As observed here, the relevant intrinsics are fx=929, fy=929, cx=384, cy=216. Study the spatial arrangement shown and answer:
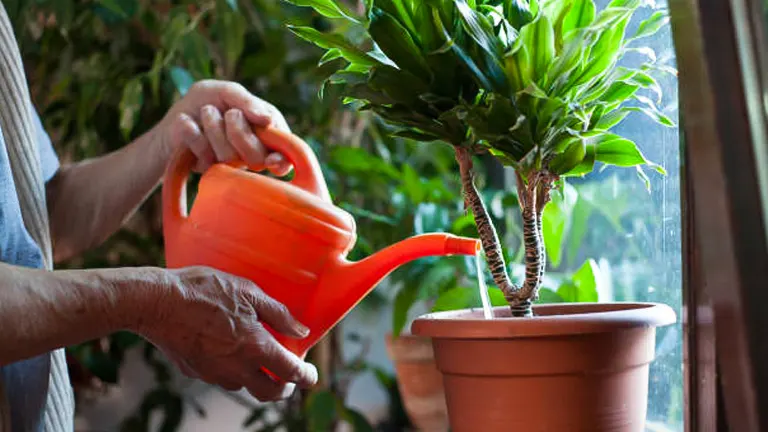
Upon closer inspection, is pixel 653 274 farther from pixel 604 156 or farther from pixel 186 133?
pixel 186 133

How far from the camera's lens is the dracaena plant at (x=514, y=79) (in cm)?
77

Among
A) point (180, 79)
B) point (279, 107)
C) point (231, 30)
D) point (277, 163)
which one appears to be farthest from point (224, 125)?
point (279, 107)

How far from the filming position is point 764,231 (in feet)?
1.59

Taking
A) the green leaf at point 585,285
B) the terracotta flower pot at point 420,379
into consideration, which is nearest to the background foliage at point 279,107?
the terracotta flower pot at point 420,379

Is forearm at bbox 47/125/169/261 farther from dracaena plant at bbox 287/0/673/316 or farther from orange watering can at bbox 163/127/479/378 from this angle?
dracaena plant at bbox 287/0/673/316

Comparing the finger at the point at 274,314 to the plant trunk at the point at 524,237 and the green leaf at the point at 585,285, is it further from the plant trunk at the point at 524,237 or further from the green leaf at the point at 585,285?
the green leaf at the point at 585,285

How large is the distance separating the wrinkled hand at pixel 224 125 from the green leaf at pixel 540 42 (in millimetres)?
329

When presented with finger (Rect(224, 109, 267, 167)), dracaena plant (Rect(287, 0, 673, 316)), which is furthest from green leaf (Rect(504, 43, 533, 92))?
finger (Rect(224, 109, 267, 167))

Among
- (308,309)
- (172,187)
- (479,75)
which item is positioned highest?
(479,75)

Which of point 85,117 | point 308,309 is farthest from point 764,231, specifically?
point 85,117

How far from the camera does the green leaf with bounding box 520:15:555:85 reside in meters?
0.75

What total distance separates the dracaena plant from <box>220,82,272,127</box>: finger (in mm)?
199

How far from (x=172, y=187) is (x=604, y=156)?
46 cm

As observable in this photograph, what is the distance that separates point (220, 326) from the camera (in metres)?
0.84
